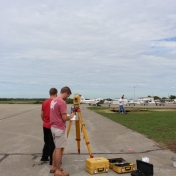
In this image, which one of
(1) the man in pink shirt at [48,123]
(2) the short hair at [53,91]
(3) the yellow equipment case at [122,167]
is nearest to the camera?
(3) the yellow equipment case at [122,167]

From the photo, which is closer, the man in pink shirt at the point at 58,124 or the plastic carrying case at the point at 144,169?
the plastic carrying case at the point at 144,169

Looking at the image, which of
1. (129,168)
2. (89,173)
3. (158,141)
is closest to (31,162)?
(89,173)

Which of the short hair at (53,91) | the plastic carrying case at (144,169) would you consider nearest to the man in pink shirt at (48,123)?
the short hair at (53,91)

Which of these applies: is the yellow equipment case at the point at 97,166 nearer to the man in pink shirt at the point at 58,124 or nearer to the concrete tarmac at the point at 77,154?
the concrete tarmac at the point at 77,154

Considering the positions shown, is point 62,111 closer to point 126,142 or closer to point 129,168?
point 129,168

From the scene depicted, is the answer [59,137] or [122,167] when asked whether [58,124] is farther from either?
[122,167]

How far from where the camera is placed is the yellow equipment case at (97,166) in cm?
533

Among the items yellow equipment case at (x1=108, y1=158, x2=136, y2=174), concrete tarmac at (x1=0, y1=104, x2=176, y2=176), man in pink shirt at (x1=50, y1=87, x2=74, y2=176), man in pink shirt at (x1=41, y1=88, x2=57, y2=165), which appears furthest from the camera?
man in pink shirt at (x1=41, y1=88, x2=57, y2=165)

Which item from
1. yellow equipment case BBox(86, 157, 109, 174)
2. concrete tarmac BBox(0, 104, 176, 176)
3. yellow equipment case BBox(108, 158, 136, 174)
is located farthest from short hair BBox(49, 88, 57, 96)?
yellow equipment case BBox(108, 158, 136, 174)

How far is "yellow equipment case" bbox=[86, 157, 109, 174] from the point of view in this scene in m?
5.33

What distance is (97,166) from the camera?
5352mm

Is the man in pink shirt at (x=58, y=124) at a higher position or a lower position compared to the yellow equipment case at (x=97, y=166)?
higher

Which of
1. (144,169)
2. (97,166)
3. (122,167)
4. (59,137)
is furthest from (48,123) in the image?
(144,169)

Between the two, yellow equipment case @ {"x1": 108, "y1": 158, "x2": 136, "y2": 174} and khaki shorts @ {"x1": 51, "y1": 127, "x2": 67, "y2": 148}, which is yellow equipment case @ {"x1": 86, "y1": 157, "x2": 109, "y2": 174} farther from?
khaki shorts @ {"x1": 51, "y1": 127, "x2": 67, "y2": 148}
